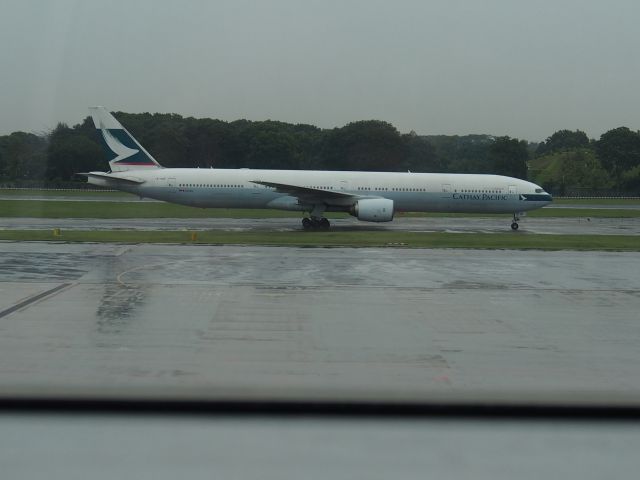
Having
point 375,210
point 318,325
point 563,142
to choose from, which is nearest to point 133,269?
point 318,325

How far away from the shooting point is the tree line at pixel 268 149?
67125mm

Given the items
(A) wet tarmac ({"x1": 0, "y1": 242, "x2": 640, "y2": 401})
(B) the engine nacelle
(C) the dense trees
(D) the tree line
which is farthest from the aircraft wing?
(C) the dense trees

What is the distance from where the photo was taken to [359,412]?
5441mm

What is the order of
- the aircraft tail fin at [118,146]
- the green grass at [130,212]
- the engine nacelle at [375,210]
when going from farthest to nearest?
the green grass at [130,212] < the aircraft tail fin at [118,146] < the engine nacelle at [375,210]

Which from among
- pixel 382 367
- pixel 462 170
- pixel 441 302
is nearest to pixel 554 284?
pixel 441 302

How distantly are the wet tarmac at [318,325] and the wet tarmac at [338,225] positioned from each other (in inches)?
510

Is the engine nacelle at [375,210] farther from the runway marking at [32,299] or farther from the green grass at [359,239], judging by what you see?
the runway marking at [32,299]

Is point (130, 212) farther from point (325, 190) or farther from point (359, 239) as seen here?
point (359, 239)

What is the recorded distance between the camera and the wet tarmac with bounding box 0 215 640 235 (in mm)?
33981

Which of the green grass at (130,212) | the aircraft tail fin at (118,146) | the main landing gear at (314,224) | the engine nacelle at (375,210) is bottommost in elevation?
the green grass at (130,212)

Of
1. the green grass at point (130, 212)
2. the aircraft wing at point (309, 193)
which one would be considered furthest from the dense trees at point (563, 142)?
the aircraft wing at point (309, 193)

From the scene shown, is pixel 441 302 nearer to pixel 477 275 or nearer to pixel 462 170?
pixel 477 275

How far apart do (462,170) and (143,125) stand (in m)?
30.3

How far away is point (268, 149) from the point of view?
238 feet
